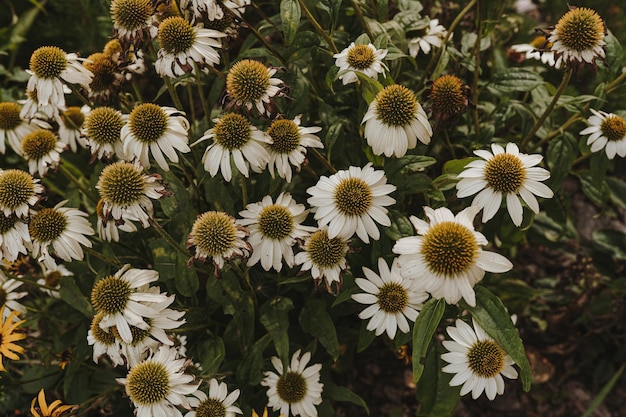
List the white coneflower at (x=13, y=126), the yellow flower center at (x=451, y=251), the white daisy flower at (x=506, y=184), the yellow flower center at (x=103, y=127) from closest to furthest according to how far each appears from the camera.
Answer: the yellow flower center at (x=451, y=251) < the white daisy flower at (x=506, y=184) < the yellow flower center at (x=103, y=127) < the white coneflower at (x=13, y=126)

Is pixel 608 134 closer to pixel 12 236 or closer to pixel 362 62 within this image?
pixel 362 62

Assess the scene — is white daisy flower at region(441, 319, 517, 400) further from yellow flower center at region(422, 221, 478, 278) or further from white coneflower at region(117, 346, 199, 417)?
white coneflower at region(117, 346, 199, 417)

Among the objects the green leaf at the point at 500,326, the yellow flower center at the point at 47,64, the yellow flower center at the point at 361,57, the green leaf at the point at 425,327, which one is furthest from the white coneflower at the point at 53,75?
the green leaf at the point at 500,326

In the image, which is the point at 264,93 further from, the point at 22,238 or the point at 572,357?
the point at 572,357

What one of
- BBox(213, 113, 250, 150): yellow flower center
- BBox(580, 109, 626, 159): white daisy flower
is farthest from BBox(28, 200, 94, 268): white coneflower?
BBox(580, 109, 626, 159): white daisy flower

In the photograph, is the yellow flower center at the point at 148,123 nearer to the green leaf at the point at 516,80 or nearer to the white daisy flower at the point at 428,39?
the white daisy flower at the point at 428,39

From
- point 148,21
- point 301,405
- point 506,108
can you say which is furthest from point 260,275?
point 506,108
